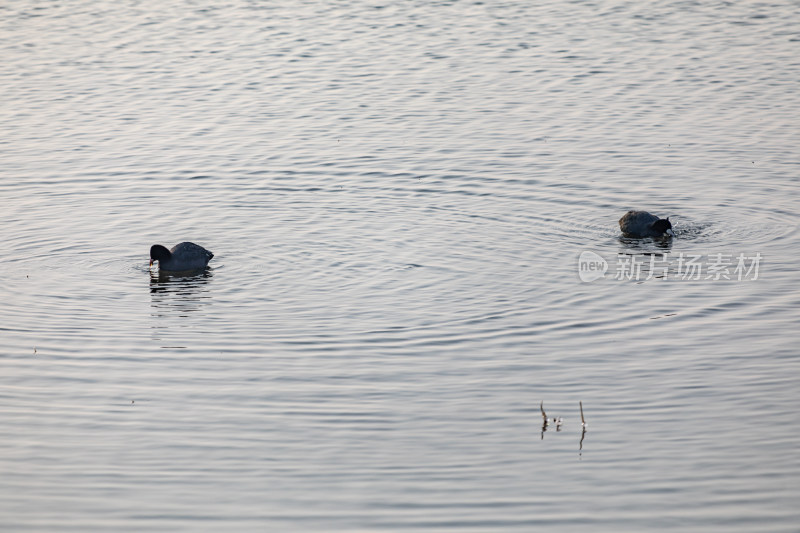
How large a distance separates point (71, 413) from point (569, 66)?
22.5 metres

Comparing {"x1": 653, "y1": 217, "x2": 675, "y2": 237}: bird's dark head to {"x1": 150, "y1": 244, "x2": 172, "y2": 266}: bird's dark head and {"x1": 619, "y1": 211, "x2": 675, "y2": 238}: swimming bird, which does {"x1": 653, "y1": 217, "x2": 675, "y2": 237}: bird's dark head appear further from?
{"x1": 150, "y1": 244, "x2": 172, "y2": 266}: bird's dark head

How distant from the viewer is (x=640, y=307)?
596 inches

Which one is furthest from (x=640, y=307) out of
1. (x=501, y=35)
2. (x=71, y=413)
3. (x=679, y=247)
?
(x=501, y=35)

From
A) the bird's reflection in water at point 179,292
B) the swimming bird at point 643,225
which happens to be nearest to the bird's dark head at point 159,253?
the bird's reflection in water at point 179,292

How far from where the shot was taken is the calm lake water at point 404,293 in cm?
1016

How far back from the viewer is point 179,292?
16.2m

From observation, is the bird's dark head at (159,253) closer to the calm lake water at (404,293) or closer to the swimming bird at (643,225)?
the calm lake water at (404,293)

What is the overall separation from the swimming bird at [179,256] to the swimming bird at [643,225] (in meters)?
7.32

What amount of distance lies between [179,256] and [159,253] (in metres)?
0.32

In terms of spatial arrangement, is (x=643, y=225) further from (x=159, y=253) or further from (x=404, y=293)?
(x=159, y=253)

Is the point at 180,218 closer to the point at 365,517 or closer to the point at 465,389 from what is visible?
the point at 465,389

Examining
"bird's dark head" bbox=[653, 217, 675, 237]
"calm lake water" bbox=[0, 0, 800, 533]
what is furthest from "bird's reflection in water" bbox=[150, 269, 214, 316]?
"bird's dark head" bbox=[653, 217, 675, 237]

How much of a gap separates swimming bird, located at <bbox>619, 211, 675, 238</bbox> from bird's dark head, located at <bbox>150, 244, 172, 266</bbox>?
7874 millimetres

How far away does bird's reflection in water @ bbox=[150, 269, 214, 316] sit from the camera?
50.8 ft
